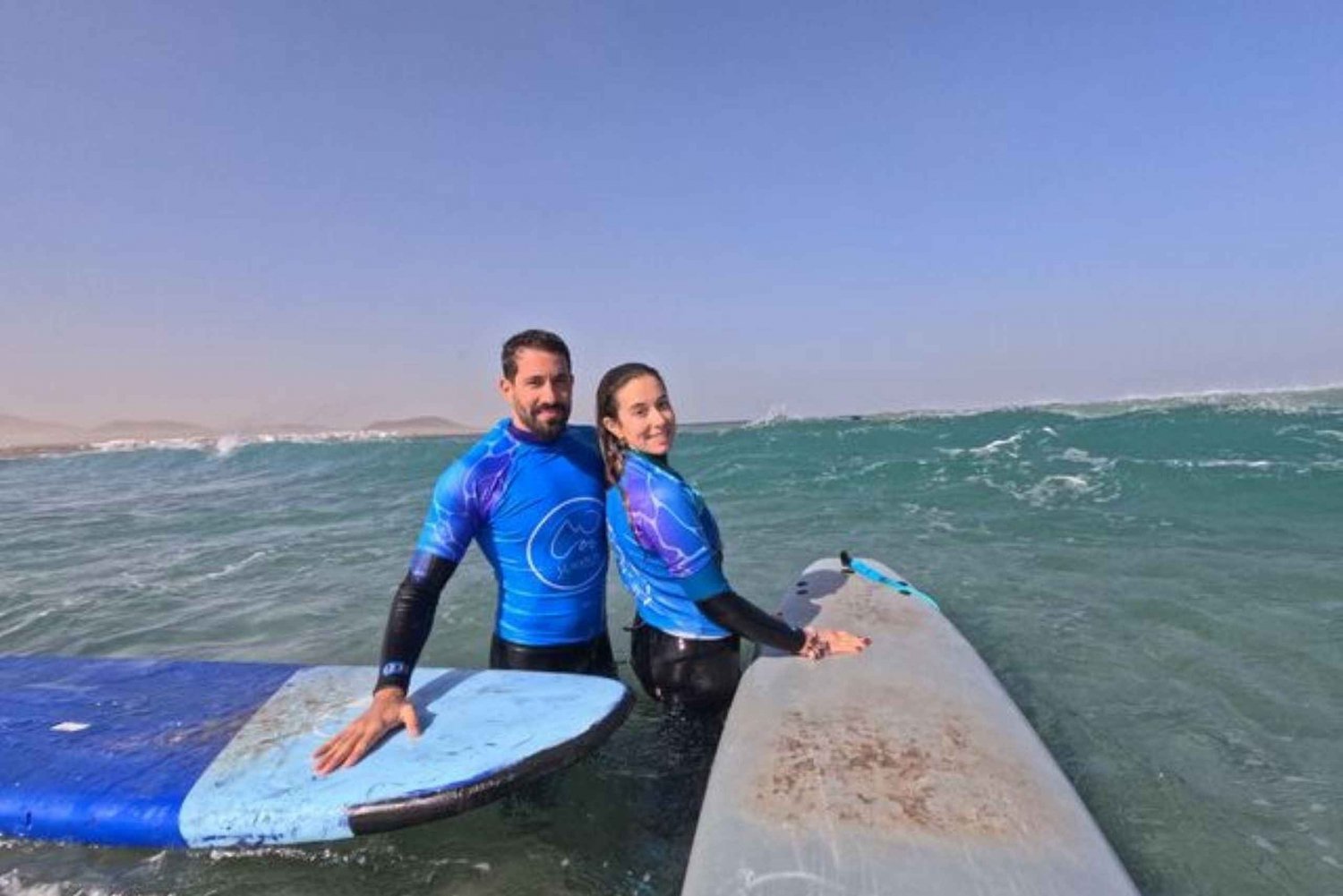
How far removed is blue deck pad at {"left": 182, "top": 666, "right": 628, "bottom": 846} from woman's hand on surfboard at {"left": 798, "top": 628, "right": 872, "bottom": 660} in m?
0.84

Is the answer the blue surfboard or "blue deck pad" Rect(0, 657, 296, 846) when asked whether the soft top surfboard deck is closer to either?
the blue surfboard

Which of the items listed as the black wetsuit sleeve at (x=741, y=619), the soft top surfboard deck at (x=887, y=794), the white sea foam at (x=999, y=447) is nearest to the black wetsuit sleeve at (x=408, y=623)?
the black wetsuit sleeve at (x=741, y=619)

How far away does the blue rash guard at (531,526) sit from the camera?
111 inches

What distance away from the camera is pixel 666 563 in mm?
2621

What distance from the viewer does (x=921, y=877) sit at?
6.05ft

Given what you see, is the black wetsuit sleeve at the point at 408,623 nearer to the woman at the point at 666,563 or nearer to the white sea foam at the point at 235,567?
the woman at the point at 666,563

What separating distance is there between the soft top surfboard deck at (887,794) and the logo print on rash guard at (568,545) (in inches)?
31.9

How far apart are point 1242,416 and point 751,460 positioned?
47.7ft

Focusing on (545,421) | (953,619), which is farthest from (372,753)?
(953,619)

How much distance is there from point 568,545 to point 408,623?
0.67 metres

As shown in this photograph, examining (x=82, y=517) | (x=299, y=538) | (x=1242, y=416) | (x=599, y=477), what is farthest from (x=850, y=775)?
(x=1242, y=416)

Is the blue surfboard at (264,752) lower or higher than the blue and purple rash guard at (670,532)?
lower

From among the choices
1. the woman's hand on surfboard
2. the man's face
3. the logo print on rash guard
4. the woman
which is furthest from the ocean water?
the man's face

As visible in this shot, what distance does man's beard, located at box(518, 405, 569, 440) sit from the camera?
2.89m
